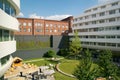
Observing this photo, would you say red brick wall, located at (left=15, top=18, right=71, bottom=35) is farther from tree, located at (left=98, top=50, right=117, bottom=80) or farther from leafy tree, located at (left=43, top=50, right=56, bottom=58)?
tree, located at (left=98, top=50, right=117, bottom=80)

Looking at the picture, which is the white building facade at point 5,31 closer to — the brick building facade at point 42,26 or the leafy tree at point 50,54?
the leafy tree at point 50,54

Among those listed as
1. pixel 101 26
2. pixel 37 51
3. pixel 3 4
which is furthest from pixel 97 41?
pixel 3 4

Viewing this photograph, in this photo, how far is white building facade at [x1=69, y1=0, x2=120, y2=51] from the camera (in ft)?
143

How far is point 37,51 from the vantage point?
5094cm

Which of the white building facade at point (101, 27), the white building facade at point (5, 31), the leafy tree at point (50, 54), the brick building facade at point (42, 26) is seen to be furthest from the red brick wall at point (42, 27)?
the white building facade at point (5, 31)

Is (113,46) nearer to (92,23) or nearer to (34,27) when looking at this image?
(92,23)

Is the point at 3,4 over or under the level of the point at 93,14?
under

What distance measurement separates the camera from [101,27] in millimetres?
49094

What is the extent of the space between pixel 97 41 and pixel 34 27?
2450 cm

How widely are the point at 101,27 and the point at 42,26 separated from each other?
971 inches

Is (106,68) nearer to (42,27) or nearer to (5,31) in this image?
(5,31)

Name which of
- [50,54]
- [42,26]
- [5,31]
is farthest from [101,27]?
[5,31]

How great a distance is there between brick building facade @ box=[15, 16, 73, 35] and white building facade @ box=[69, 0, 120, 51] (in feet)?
37.4

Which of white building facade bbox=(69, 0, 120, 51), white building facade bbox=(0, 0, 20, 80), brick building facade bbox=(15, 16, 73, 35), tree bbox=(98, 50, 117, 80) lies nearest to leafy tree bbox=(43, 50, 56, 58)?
white building facade bbox=(69, 0, 120, 51)
